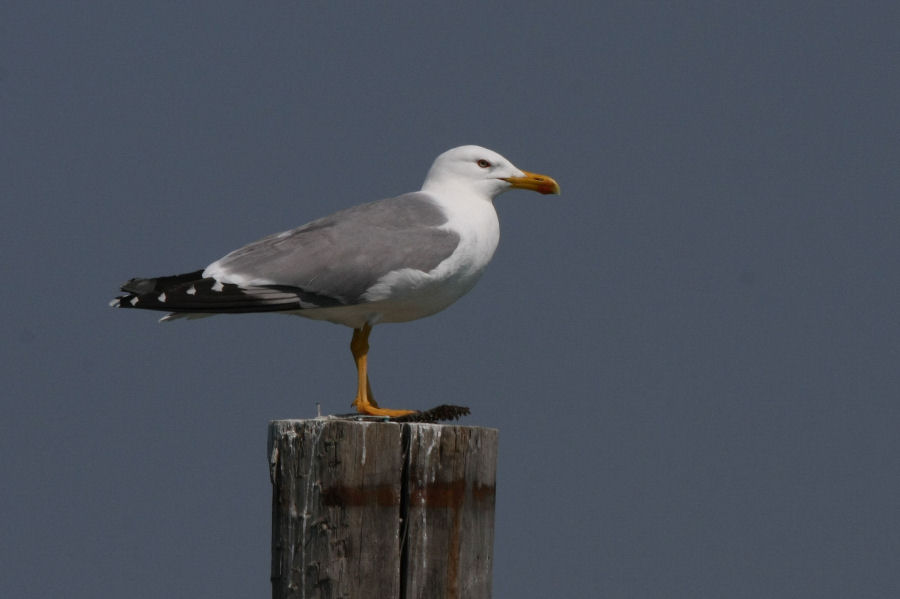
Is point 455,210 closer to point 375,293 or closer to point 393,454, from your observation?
point 375,293

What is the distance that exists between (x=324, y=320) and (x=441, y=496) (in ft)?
6.86

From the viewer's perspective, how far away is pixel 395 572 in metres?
4.86

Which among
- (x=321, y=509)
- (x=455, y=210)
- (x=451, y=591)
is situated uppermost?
(x=455, y=210)

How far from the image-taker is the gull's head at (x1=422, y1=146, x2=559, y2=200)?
7270 millimetres

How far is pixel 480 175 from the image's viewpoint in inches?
287

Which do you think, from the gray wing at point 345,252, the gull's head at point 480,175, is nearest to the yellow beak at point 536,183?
the gull's head at point 480,175

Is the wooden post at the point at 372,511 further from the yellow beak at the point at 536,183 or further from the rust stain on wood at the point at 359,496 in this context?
the yellow beak at the point at 536,183

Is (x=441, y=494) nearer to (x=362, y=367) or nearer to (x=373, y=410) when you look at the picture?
(x=373, y=410)

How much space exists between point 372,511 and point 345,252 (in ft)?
6.62

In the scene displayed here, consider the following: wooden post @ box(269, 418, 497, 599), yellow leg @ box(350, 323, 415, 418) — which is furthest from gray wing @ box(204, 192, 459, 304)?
wooden post @ box(269, 418, 497, 599)

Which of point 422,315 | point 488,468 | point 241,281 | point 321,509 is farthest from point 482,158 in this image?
point 321,509

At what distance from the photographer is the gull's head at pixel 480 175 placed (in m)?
7.27

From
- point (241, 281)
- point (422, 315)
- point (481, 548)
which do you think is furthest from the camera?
point (422, 315)

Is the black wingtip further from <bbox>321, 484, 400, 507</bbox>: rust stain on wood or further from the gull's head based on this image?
the gull's head
